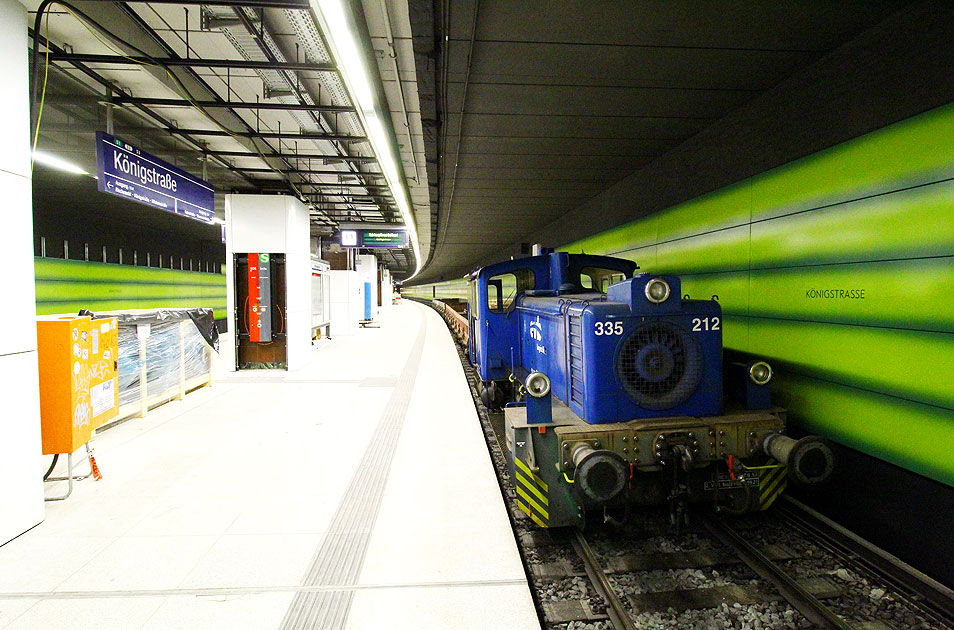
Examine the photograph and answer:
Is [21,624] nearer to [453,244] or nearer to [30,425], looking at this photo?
[30,425]

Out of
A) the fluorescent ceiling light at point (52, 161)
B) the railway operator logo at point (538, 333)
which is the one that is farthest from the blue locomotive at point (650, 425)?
the fluorescent ceiling light at point (52, 161)

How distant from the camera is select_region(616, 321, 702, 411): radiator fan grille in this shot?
3121 millimetres

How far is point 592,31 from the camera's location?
128 inches

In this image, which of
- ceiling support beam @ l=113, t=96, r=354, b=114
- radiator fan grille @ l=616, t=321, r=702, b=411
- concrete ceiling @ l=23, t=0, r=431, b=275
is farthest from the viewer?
ceiling support beam @ l=113, t=96, r=354, b=114

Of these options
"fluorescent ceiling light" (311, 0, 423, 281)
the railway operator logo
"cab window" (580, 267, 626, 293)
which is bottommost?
the railway operator logo

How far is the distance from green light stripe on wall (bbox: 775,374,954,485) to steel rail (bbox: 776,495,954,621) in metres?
0.61

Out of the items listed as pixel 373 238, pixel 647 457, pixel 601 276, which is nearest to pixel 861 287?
pixel 647 457

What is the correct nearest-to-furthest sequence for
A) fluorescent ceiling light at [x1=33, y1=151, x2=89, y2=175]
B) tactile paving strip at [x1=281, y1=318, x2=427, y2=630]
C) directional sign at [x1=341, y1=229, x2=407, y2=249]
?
1. tactile paving strip at [x1=281, y1=318, x2=427, y2=630]
2. fluorescent ceiling light at [x1=33, y1=151, x2=89, y2=175]
3. directional sign at [x1=341, y1=229, x2=407, y2=249]

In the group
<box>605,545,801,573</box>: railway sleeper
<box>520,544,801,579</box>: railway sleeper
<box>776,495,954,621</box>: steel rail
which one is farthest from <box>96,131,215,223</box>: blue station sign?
<box>776,495,954,621</box>: steel rail

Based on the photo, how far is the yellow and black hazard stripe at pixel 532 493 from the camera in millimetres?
3033

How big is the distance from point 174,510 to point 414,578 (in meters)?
2.14

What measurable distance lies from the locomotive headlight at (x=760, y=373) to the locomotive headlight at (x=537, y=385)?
1.52 meters

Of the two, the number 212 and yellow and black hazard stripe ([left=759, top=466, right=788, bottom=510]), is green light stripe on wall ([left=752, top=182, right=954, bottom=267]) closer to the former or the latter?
the number 212

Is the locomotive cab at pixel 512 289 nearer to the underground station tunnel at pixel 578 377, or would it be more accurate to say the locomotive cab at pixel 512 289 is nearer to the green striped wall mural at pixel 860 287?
the underground station tunnel at pixel 578 377
